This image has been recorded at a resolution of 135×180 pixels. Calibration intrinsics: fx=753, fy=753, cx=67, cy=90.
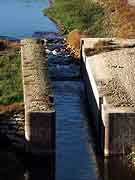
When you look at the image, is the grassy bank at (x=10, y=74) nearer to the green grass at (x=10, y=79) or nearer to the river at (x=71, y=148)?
the green grass at (x=10, y=79)

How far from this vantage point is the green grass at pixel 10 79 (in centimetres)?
2494

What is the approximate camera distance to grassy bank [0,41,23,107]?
984 inches

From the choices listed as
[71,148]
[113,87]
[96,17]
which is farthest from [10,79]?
[96,17]

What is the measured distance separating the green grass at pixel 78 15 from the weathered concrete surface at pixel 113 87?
7.67 m

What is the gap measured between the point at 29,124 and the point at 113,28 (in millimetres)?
18185

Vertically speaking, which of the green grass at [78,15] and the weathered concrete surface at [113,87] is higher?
the green grass at [78,15]

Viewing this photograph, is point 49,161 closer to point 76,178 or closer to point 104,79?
point 76,178

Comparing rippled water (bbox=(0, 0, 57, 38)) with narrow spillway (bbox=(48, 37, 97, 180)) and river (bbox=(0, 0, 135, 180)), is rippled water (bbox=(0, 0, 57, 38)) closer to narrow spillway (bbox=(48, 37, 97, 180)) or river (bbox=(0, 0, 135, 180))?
narrow spillway (bbox=(48, 37, 97, 180))

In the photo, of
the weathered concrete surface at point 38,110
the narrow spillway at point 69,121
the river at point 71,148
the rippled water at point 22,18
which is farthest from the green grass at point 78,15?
the weathered concrete surface at point 38,110

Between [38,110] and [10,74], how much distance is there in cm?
609

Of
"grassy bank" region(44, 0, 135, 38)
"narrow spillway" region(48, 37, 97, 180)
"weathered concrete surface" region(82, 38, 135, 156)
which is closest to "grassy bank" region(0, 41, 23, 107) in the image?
"narrow spillway" region(48, 37, 97, 180)

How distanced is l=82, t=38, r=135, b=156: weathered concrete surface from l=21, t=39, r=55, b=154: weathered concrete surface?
5.36 feet

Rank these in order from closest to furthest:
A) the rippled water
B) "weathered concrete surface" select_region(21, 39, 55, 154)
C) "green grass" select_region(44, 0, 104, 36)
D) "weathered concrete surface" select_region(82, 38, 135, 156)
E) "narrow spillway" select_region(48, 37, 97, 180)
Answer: "narrow spillway" select_region(48, 37, 97, 180), "weathered concrete surface" select_region(21, 39, 55, 154), "weathered concrete surface" select_region(82, 38, 135, 156), "green grass" select_region(44, 0, 104, 36), the rippled water

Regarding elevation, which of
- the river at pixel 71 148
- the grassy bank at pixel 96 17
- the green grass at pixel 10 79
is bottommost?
the river at pixel 71 148
